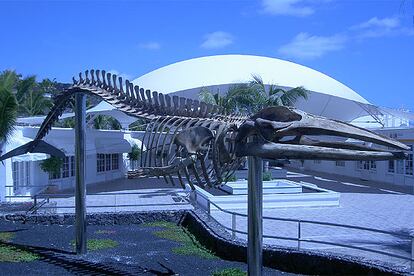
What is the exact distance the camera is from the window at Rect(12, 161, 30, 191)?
66.5ft

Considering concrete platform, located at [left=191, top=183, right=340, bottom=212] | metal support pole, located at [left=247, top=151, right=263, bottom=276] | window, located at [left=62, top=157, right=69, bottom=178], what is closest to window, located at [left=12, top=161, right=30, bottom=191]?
window, located at [left=62, top=157, right=69, bottom=178]

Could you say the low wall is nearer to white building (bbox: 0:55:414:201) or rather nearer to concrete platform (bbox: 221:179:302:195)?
white building (bbox: 0:55:414:201)

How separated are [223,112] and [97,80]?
130 inches

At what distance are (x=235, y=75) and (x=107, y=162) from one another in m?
12.3

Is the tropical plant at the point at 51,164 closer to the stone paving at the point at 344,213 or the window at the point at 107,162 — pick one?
the stone paving at the point at 344,213

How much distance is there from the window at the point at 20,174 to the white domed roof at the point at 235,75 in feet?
48.6

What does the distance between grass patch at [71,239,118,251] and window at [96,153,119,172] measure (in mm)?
16547

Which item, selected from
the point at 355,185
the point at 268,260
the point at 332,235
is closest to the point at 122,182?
the point at 355,185

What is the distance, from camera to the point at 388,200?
21.5 meters

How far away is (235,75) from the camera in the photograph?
37.2 meters

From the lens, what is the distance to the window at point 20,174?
20281 millimetres

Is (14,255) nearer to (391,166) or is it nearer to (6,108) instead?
(6,108)

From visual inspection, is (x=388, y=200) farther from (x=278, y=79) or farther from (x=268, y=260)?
(x=278, y=79)

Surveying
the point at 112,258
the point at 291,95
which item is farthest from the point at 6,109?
the point at 291,95
